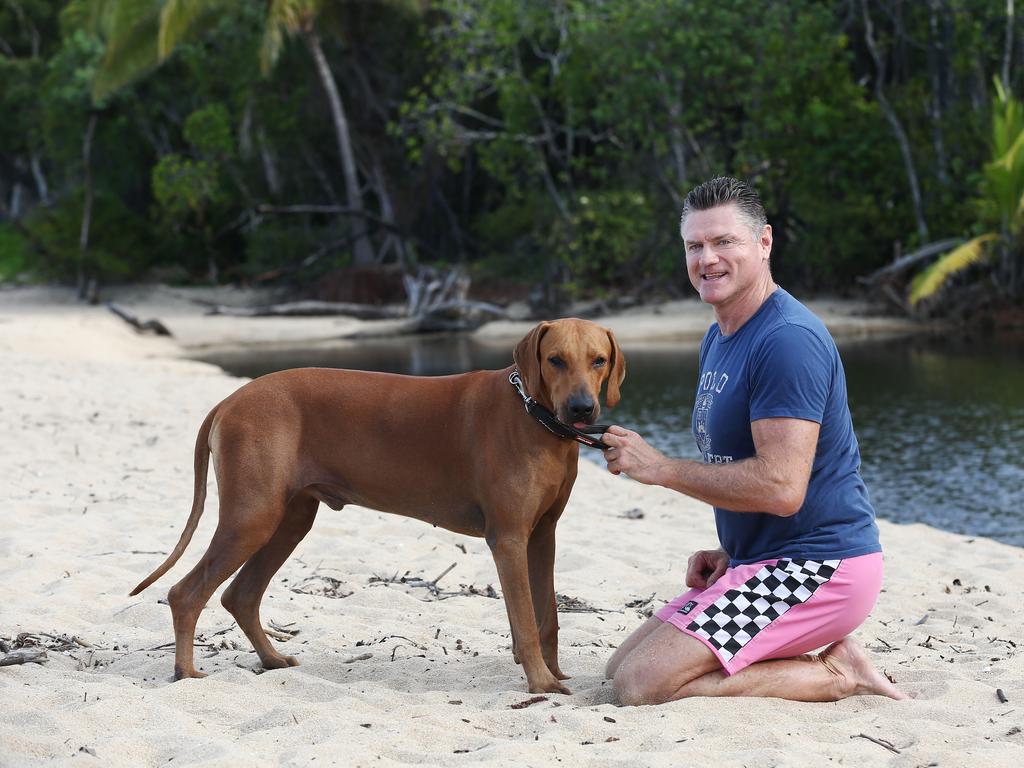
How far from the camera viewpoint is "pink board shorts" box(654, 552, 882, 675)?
394 centimetres

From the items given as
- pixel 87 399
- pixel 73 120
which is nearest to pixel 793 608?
pixel 87 399

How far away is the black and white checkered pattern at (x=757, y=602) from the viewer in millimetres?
3939

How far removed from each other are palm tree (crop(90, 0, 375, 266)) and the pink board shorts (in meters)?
25.5

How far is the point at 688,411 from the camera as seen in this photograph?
45.4ft

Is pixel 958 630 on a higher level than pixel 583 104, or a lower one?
lower

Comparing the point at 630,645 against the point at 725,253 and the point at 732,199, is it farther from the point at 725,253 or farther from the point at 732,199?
the point at 732,199

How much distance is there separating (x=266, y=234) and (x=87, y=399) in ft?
68.8

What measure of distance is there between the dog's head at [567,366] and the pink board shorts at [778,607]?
0.76 metres

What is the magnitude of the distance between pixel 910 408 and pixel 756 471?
33.9 feet

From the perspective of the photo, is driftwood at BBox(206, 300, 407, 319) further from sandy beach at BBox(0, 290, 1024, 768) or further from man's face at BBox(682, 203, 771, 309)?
man's face at BBox(682, 203, 771, 309)

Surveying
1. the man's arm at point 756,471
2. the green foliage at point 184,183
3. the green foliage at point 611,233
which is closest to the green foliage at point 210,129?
the green foliage at point 184,183

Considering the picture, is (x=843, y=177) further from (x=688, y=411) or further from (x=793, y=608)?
(x=793, y=608)

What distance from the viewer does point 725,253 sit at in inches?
160

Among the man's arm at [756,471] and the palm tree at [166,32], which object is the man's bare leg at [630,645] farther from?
the palm tree at [166,32]
